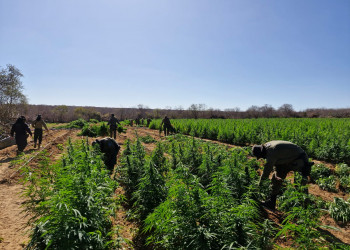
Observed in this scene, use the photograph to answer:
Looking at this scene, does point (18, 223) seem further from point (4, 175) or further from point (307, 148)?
point (307, 148)

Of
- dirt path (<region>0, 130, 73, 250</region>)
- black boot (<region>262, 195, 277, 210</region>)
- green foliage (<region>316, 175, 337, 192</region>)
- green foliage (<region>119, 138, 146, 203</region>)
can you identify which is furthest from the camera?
green foliage (<region>316, 175, 337, 192</region>)

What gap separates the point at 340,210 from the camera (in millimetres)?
4664

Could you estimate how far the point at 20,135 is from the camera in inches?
391

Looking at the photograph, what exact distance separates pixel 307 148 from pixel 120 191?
10685mm

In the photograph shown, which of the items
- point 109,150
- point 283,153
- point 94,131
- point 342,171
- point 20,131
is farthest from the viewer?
point 94,131

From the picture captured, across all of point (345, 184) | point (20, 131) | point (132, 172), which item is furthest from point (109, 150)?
point (345, 184)

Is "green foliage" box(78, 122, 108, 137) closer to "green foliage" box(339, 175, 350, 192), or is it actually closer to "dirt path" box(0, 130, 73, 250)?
"dirt path" box(0, 130, 73, 250)

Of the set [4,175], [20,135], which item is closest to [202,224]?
[4,175]

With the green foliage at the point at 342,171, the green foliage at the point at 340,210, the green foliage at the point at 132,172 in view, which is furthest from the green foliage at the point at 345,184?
the green foliage at the point at 132,172

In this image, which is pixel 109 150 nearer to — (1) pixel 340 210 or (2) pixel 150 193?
(2) pixel 150 193

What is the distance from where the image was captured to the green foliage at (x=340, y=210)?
4531mm

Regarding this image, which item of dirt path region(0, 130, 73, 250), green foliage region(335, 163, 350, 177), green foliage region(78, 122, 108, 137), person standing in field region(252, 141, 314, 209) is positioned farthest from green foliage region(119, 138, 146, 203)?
green foliage region(78, 122, 108, 137)

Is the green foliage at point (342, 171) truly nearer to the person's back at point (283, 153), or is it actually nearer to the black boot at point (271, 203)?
the person's back at point (283, 153)

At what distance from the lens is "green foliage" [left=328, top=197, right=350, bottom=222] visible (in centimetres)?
453
